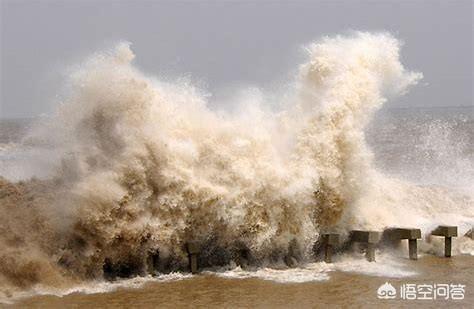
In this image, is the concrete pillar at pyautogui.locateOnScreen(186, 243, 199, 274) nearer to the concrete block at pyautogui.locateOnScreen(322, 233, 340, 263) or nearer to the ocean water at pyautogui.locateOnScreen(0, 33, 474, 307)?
the ocean water at pyautogui.locateOnScreen(0, 33, 474, 307)

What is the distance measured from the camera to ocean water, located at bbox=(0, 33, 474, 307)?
11.1m

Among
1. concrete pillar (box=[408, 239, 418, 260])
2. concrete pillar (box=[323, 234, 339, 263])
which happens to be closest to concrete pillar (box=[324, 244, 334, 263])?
concrete pillar (box=[323, 234, 339, 263])

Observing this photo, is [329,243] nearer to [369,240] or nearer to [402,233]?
[369,240]

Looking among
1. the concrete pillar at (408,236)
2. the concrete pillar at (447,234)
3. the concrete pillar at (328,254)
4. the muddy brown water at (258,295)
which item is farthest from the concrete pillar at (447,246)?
the concrete pillar at (328,254)

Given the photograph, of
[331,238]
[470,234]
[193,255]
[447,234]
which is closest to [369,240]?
[331,238]

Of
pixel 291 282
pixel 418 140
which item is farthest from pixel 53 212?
pixel 418 140

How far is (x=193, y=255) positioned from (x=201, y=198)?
1.01m

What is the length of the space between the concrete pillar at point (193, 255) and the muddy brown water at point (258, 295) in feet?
0.90

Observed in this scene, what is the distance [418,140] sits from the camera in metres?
47.8

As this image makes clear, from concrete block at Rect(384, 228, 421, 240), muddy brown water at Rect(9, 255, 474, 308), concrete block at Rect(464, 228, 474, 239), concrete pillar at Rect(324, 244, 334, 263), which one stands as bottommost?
muddy brown water at Rect(9, 255, 474, 308)

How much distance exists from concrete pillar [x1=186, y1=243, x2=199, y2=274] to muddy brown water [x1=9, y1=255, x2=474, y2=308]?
0.27 m

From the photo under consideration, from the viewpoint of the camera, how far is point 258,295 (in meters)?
10.6

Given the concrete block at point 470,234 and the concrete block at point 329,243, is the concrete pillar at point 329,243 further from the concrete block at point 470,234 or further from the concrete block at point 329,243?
the concrete block at point 470,234

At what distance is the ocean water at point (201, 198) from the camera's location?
11086 millimetres
